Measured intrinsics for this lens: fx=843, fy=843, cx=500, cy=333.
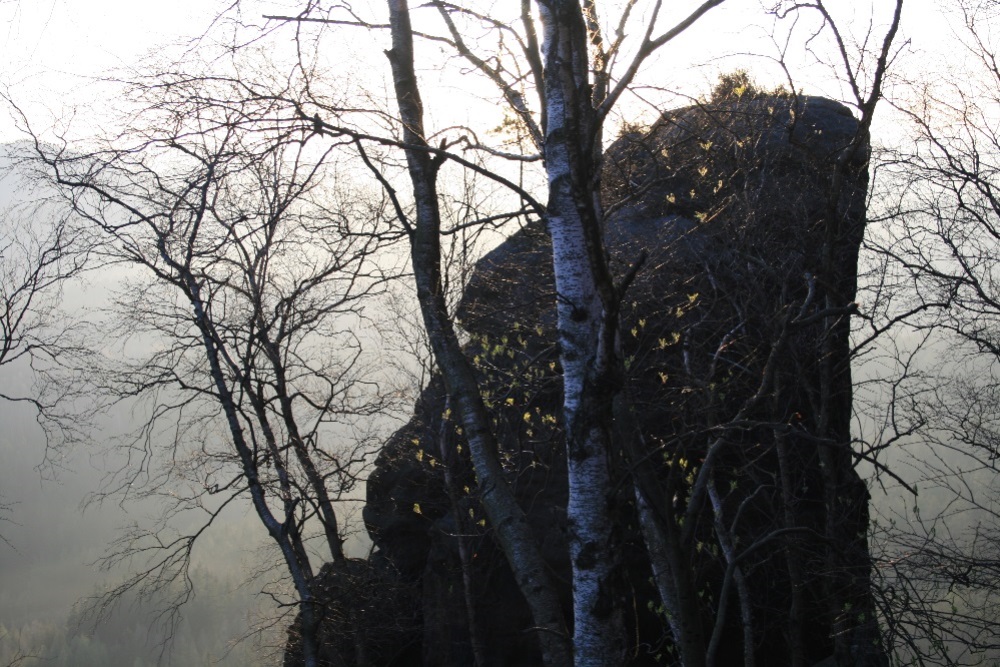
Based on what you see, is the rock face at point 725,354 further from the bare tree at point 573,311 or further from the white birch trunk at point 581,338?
the white birch trunk at point 581,338

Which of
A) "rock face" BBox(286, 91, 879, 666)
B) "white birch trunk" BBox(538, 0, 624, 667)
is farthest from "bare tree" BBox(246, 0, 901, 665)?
"rock face" BBox(286, 91, 879, 666)

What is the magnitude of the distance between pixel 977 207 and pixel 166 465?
1070 centimetres

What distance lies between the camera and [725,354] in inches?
385

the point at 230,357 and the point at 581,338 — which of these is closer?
the point at 581,338

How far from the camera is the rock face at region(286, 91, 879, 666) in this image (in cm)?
850

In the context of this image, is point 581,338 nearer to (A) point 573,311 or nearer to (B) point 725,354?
(A) point 573,311

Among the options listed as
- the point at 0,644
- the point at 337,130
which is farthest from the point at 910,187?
the point at 0,644

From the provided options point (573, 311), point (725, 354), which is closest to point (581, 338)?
point (573, 311)

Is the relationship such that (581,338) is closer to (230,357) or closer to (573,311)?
(573,311)

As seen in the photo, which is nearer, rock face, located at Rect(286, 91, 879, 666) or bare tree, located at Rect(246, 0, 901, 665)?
bare tree, located at Rect(246, 0, 901, 665)

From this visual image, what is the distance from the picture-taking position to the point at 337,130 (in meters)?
4.27

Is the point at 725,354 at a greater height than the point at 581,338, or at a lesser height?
greater

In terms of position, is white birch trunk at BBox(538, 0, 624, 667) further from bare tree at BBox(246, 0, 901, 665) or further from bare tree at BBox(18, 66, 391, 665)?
bare tree at BBox(18, 66, 391, 665)

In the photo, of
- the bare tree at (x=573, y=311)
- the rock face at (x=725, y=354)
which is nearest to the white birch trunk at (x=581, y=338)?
the bare tree at (x=573, y=311)
